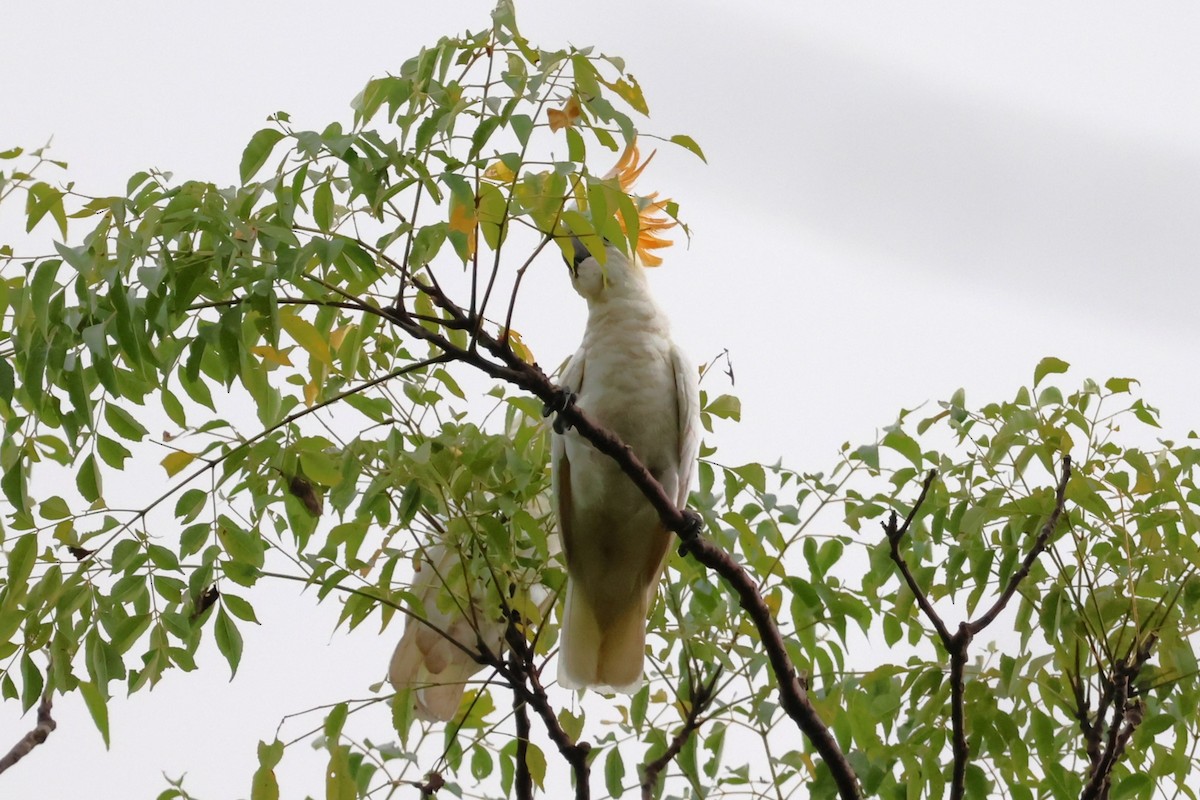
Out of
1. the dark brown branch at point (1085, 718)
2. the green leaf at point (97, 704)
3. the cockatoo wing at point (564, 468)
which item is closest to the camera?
the green leaf at point (97, 704)

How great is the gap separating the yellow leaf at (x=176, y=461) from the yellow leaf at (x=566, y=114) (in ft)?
2.27

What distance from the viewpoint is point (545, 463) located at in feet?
6.64

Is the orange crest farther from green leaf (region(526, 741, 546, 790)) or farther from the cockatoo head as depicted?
green leaf (region(526, 741, 546, 790))

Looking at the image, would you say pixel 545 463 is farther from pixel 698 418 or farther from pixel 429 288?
pixel 429 288

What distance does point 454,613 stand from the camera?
196cm

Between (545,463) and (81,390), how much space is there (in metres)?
0.92

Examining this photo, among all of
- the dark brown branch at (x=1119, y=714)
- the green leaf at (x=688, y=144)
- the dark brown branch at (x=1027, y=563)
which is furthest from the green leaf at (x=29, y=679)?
the dark brown branch at (x=1119, y=714)

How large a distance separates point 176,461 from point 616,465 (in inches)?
32.6

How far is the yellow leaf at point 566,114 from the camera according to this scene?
1.29 metres

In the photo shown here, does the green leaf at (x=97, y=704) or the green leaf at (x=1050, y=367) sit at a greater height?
the green leaf at (x=1050, y=367)

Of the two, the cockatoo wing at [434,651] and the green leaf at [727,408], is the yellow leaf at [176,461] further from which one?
the green leaf at [727,408]

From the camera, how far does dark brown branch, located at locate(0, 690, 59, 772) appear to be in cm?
181

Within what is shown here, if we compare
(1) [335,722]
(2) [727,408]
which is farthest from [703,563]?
(1) [335,722]

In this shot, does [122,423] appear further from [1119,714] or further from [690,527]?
[1119,714]
